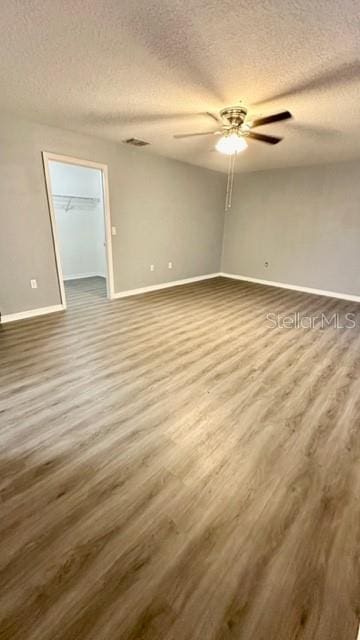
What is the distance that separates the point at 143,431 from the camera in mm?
1893

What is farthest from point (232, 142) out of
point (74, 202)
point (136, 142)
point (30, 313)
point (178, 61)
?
point (74, 202)

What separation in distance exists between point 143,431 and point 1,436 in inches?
36.5

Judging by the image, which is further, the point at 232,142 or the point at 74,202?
the point at 74,202

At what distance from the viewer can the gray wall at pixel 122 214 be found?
137 inches

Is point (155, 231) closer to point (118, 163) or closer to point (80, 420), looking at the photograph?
point (118, 163)

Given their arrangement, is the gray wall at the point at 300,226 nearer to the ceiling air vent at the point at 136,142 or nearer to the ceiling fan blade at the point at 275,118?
the ceiling air vent at the point at 136,142

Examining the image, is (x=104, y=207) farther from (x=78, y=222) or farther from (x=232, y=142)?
(x=232, y=142)

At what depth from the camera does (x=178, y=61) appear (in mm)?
2006

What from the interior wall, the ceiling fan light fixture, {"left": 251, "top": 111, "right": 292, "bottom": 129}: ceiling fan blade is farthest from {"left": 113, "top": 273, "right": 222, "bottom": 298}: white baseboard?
{"left": 251, "top": 111, "right": 292, "bottom": 129}: ceiling fan blade

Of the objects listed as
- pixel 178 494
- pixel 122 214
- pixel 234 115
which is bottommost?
pixel 178 494

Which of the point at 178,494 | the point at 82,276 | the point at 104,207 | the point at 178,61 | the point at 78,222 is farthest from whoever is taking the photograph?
the point at 82,276

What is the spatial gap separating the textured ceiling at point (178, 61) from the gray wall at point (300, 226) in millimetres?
1970

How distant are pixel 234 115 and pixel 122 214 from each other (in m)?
2.44

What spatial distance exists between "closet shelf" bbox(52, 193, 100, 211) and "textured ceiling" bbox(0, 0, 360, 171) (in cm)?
241
